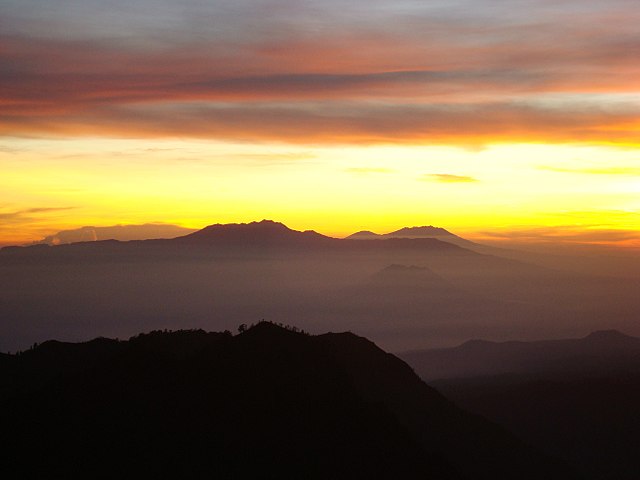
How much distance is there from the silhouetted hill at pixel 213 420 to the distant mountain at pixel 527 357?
288ft

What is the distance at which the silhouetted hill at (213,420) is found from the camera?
125ft

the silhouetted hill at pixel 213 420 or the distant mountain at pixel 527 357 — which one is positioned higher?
the silhouetted hill at pixel 213 420

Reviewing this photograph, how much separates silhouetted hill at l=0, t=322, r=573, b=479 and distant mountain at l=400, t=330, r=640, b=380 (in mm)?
87876

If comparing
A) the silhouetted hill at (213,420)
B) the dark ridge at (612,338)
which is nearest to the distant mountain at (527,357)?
the dark ridge at (612,338)

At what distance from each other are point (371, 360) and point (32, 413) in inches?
1078

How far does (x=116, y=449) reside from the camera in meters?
38.3

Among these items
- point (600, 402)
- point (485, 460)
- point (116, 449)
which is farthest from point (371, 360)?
point (600, 402)

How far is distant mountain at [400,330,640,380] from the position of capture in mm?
138750

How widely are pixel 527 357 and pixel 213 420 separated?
425 ft

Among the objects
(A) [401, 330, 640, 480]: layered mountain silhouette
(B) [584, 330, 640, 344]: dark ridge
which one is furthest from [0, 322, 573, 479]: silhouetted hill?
(B) [584, 330, 640, 344]: dark ridge

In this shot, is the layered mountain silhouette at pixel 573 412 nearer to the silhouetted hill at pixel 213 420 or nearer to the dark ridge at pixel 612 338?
the silhouetted hill at pixel 213 420

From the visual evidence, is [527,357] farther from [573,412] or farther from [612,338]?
[573,412]

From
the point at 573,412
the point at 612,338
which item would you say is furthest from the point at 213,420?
the point at 612,338

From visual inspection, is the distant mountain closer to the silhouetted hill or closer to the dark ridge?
the dark ridge
